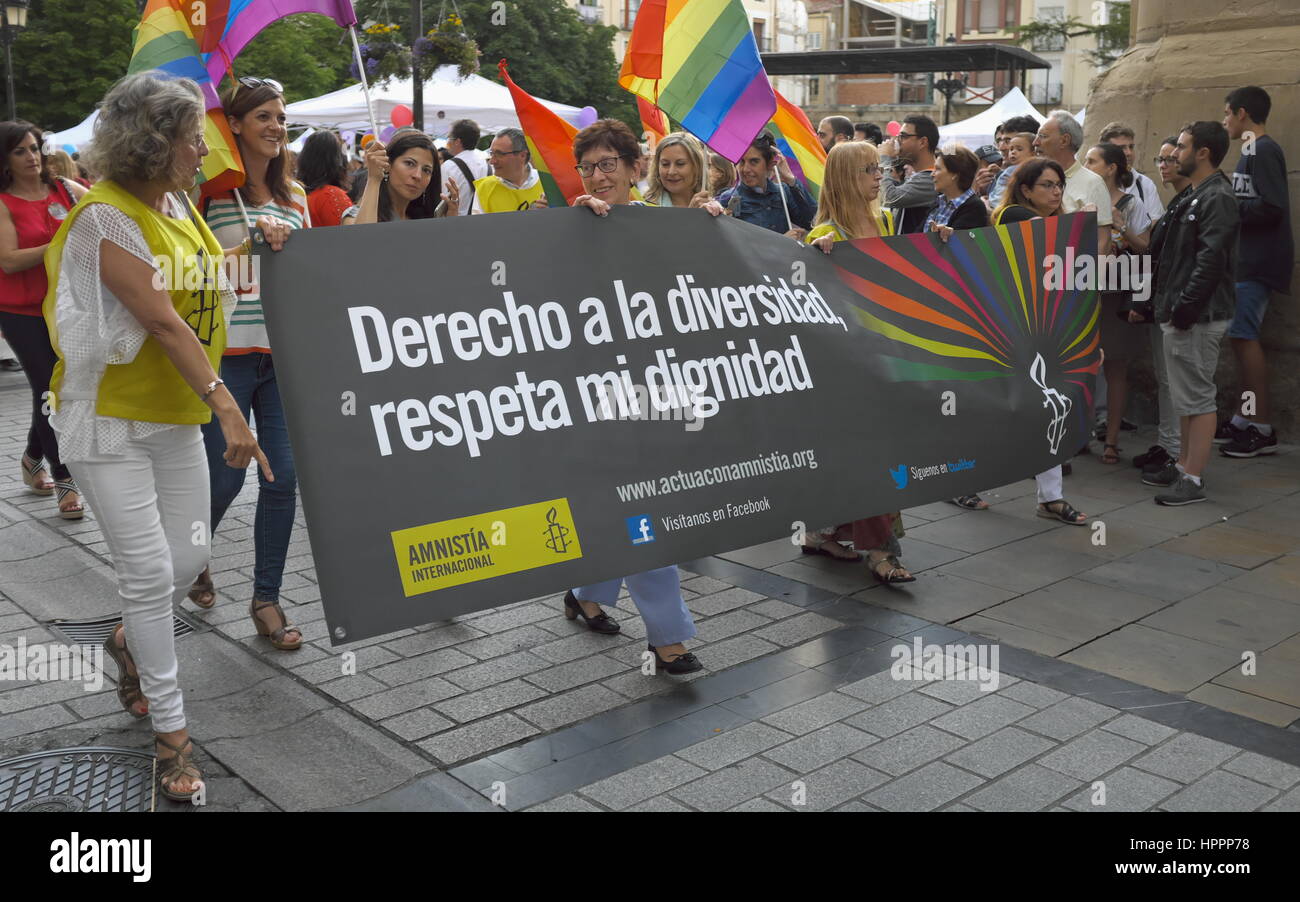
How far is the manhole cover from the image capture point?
4910 mm

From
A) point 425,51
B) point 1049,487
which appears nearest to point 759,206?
point 1049,487

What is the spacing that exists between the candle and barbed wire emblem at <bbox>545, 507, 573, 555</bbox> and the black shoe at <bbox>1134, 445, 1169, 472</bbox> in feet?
16.1

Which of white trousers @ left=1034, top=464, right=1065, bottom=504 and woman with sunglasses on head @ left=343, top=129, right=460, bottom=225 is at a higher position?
woman with sunglasses on head @ left=343, top=129, right=460, bottom=225

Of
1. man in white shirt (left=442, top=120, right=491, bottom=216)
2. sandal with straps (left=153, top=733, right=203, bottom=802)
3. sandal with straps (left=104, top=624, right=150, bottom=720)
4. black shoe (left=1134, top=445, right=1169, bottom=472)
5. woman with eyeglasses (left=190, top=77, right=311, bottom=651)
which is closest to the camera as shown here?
sandal with straps (left=153, top=733, right=203, bottom=802)

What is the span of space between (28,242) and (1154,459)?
6.61 metres

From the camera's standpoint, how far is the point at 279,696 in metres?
4.34

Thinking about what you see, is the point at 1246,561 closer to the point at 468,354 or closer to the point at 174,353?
the point at 468,354

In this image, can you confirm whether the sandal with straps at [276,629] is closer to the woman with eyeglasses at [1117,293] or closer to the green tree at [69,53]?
the woman with eyeglasses at [1117,293]

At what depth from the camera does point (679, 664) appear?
179 inches

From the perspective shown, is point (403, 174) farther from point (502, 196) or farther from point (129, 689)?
point (502, 196)

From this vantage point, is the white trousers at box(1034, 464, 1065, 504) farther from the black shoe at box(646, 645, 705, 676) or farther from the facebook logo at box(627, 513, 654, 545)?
the facebook logo at box(627, 513, 654, 545)

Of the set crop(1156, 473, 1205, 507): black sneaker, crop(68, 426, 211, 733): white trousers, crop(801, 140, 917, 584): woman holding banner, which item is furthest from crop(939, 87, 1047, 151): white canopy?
crop(68, 426, 211, 733): white trousers
